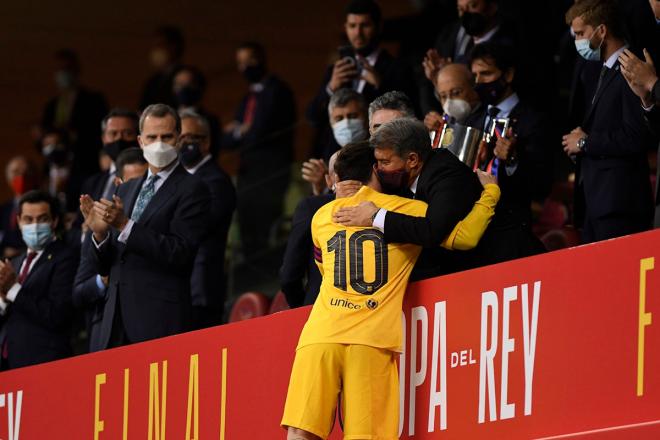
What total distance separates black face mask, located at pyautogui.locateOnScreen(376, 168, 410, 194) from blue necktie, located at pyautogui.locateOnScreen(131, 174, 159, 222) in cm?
206

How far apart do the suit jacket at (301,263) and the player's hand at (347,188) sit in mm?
780

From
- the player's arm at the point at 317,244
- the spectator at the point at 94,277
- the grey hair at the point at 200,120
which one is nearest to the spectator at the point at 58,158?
the grey hair at the point at 200,120

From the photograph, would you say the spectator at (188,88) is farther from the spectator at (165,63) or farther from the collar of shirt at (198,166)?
the collar of shirt at (198,166)

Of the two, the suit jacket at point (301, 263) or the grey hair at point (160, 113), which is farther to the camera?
the grey hair at point (160, 113)

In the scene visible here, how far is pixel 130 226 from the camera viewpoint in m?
7.92

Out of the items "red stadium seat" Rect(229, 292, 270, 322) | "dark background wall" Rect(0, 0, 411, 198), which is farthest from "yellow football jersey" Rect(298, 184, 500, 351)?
"dark background wall" Rect(0, 0, 411, 198)

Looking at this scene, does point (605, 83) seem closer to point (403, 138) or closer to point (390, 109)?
point (390, 109)

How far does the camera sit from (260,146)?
1127 cm

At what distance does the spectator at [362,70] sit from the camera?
30.5ft

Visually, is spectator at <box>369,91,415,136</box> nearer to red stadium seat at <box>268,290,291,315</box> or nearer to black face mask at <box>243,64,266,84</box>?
red stadium seat at <box>268,290,291,315</box>

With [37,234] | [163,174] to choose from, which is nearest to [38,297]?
[37,234]

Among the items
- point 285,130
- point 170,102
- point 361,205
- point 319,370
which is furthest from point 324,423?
point 170,102

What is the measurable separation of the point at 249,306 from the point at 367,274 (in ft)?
13.5

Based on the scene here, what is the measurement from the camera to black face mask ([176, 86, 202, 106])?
39.4 ft
